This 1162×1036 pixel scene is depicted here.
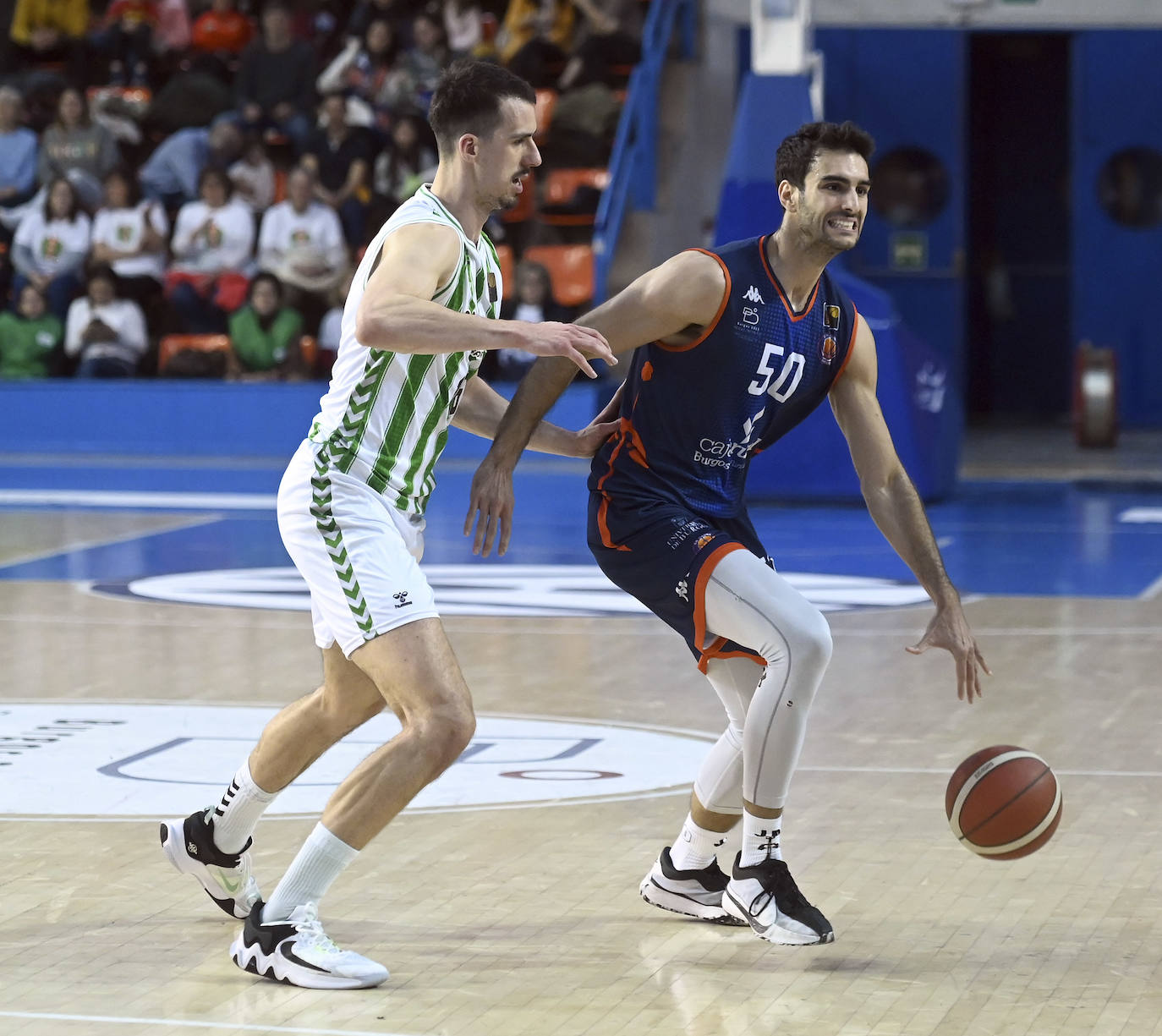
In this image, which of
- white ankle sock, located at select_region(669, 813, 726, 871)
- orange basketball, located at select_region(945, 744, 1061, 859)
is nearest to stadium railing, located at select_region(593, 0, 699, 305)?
white ankle sock, located at select_region(669, 813, 726, 871)

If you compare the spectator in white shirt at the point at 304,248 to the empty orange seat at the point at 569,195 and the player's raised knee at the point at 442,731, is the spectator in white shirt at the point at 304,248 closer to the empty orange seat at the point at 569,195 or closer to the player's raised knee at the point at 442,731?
the empty orange seat at the point at 569,195

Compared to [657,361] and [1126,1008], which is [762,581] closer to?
[657,361]

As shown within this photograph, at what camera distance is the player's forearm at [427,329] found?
4.43 meters

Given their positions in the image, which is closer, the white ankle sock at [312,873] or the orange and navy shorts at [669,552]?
the white ankle sock at [312,873]

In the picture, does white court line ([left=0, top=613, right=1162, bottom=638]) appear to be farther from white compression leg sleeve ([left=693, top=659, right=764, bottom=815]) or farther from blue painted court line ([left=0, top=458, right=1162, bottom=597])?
white compression leg sleeve ([left=693, top=659, right=764, bottom=815])

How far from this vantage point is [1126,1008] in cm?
443

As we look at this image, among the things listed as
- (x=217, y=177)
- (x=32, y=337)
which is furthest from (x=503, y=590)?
(x=32, y=337)

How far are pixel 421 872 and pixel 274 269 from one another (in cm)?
1399

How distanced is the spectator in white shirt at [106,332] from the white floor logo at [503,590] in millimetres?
7686

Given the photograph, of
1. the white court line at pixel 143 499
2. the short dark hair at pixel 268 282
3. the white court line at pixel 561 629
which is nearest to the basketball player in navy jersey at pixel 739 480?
the white court line at pixel 561 629

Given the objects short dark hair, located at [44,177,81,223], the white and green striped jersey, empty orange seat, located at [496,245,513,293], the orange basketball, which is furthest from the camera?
short dark hair, located at [44,177,81,223]

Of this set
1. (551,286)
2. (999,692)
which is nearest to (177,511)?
(551,286)

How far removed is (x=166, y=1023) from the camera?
4.31 m

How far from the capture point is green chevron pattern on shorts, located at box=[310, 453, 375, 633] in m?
4.63
